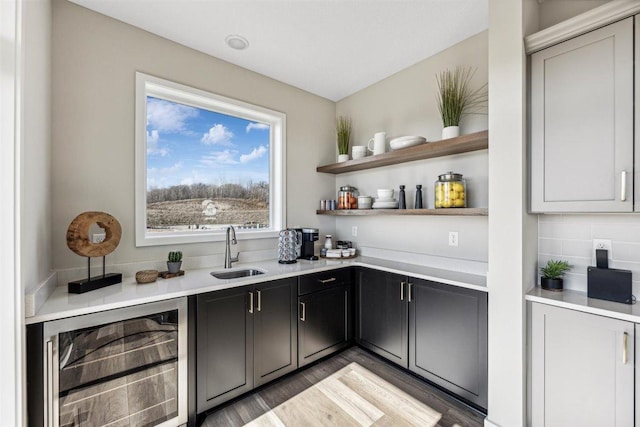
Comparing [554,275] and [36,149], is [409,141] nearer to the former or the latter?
[554,275]

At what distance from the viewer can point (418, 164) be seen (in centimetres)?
263

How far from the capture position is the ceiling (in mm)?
1898

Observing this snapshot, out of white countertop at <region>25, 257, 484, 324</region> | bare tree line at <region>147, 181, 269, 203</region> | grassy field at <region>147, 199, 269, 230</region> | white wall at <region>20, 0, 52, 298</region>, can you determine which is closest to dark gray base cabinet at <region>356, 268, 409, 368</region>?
white countertop at <region>25, 257, 484, 324</region>

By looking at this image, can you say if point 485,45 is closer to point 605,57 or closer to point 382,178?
point 605,57

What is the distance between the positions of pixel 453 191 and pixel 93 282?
257 centimetres

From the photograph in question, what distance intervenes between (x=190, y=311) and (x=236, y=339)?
1.34ft

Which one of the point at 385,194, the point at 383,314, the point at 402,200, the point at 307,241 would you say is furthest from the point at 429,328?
the point at 307,241

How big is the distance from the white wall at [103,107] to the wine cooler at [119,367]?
0.69 m

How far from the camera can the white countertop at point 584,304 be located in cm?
134

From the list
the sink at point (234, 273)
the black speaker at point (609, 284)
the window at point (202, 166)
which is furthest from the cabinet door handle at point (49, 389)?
the black speaker at point (609, 284)

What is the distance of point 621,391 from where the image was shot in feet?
4.40

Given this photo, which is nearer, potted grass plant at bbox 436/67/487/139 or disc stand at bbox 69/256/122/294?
disc stand at bbox 69/256/122/294

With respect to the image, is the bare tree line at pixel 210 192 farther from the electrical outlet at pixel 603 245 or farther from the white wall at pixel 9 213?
the electrical outlet at pixel 603 245

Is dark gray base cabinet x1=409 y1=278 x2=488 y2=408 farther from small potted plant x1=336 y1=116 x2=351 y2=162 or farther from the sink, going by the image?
small potted plant x1=336 y1=116 x2=351 y2=162
